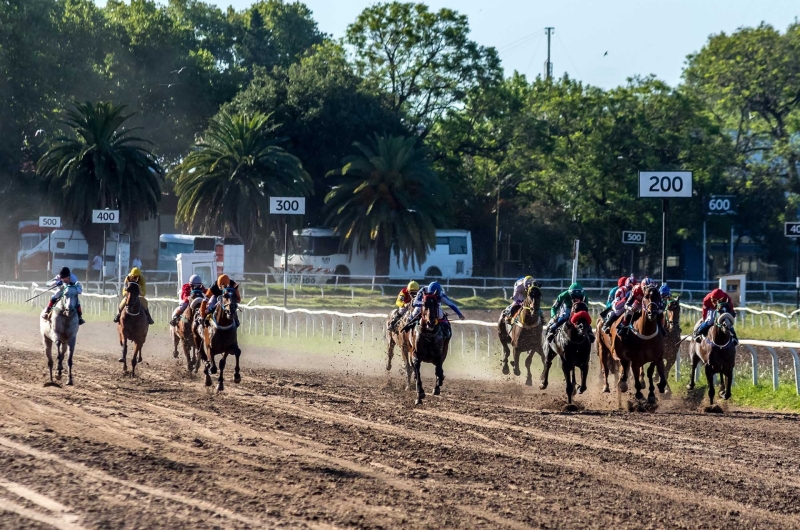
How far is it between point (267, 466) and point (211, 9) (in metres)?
85.9

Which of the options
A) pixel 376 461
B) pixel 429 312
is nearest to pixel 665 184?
pixel 429 312

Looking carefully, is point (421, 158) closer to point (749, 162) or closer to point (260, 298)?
point (260, 298)

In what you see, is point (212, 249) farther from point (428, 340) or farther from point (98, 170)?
point (428, 340)

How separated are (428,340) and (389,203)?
107 ft

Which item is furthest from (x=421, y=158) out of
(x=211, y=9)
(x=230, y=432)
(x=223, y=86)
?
(x=211, y=9)

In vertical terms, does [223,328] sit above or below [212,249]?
below

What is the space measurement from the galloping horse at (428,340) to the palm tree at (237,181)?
33248 millimetres

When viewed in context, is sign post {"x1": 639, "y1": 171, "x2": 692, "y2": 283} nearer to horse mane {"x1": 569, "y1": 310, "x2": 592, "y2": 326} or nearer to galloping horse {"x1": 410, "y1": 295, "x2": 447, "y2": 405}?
horse mane {"x1": 569, "y1": 310, "x2": 592, "y2": 326}

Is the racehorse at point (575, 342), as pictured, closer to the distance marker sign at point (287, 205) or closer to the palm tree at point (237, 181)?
the distance marker sign at point (287, 205)

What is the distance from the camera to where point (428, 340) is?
603 inches

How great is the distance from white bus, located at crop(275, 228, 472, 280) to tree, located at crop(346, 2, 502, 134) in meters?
9.58

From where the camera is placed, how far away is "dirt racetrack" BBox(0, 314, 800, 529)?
7797 mm

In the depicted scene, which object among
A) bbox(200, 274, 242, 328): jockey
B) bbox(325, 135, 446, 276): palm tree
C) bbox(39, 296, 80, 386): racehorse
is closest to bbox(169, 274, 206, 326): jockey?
bbox(200, 274, 242, 328): jockey

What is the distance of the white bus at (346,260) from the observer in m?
50.4
